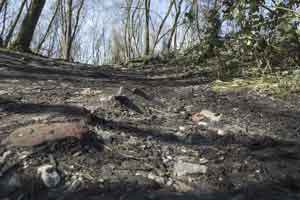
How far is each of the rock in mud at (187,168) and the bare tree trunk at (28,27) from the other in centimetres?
725

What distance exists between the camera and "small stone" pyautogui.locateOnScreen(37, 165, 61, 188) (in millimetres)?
1729

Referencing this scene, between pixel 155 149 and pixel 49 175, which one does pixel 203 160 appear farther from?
pixel 49 175

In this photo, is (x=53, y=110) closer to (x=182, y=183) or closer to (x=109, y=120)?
(x=109, y=120)

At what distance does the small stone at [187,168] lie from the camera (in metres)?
1.90

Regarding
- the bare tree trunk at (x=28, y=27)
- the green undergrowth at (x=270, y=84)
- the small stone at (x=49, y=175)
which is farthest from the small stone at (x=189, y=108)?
the bare tree trunk at (x=28, y=27)

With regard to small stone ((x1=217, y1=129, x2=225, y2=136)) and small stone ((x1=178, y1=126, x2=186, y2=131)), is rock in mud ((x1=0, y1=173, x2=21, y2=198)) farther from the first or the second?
small stone ((x1=217, y1=129, x2=225, y2=136))

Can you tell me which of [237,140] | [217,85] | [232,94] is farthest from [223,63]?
[237,140]

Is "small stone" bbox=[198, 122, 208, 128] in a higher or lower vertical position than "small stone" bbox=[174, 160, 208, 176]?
higher

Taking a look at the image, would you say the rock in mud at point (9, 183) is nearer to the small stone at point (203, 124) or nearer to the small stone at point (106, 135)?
the small stone at point (106, 135)

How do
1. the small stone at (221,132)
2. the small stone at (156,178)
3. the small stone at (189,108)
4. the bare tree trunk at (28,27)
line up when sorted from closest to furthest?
1. the small stone at (156,178)
2. the small stone at (221,132)
3. the small stone at (189,108)
4. the bare tree trunk at (28,27)

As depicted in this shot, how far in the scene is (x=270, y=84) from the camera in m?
3.71

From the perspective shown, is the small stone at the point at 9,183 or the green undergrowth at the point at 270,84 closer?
the small stone at the point at 9,183

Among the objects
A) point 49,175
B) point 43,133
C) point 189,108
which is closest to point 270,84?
point 189,108

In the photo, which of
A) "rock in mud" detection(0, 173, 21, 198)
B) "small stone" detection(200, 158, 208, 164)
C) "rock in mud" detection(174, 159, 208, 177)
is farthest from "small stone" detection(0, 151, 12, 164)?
"small stone" detection(200, 158, 208, 164)
